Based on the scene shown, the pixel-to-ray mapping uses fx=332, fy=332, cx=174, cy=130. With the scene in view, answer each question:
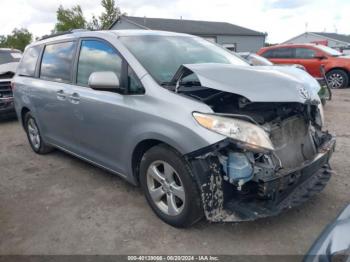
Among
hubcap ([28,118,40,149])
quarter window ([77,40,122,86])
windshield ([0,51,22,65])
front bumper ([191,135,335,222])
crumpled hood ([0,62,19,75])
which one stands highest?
quarter window ([77,40,122,86])

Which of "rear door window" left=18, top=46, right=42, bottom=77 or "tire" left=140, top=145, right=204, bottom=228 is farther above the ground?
"rear door window" left=18, top=46, right=42, bottom=77

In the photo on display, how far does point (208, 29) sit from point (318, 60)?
2282cm

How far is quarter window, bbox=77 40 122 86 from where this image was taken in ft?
11.1

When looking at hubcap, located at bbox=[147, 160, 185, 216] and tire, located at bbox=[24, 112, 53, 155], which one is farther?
tire, located at bbox=[24, 112, 53, 155]

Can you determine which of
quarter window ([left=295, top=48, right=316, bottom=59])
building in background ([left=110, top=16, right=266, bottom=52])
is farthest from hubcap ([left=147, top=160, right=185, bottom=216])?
building in background ([left=110, top=16, right=266, bottom=52])

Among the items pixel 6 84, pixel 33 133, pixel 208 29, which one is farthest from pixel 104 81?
pixel 208 29

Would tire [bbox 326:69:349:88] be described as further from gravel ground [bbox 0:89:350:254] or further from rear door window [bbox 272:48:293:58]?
gravel ground [bbox 0:89:350:254]

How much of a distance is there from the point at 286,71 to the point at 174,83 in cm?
110

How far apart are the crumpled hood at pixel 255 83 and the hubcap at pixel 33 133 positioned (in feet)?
11.1

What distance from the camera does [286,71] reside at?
3207 mm

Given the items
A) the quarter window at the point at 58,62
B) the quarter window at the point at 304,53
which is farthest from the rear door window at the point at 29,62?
the quarter window at the point at 304,53

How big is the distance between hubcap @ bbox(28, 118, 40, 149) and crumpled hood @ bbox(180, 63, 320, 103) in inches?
133

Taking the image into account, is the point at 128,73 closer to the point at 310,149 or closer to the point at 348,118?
the point at 310,149

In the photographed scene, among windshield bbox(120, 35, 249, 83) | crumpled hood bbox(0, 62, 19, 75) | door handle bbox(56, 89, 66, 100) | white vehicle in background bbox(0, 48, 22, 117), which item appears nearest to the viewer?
windshield bbox(120, 35, 249, 83)
